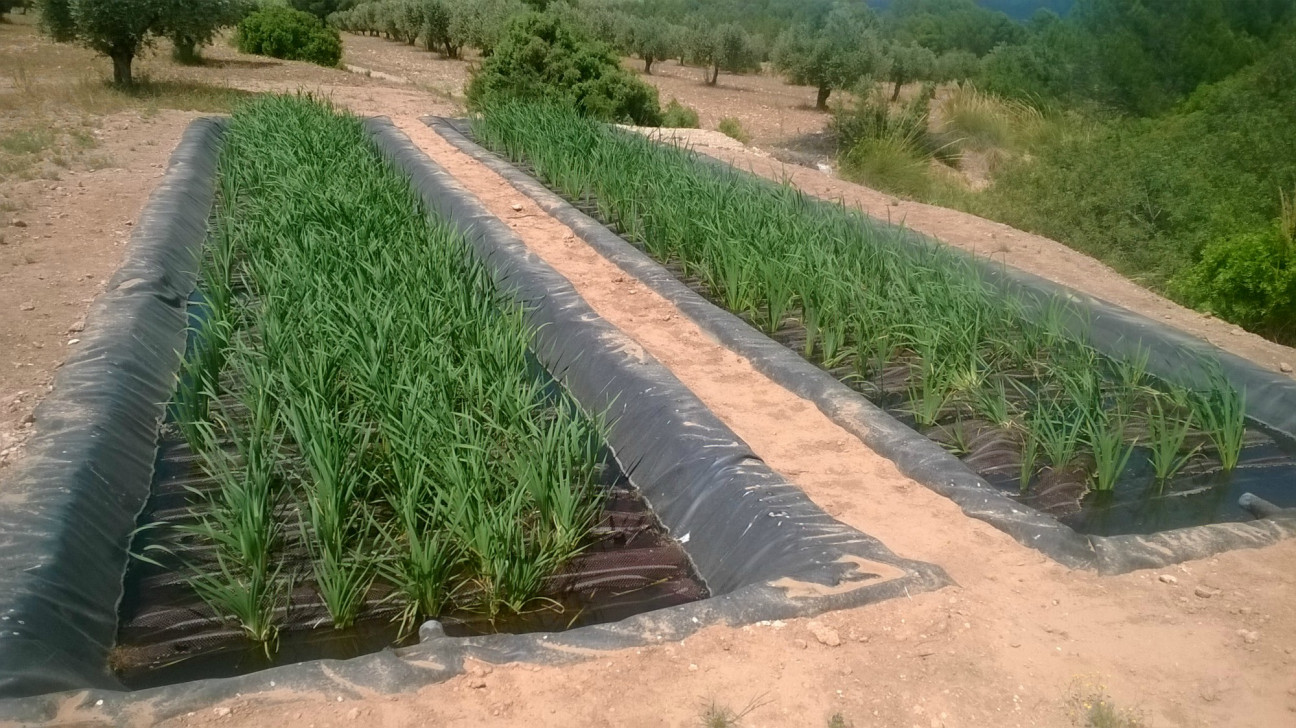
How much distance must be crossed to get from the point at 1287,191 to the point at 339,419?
630 cm

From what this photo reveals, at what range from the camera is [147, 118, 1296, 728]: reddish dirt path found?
2.37m

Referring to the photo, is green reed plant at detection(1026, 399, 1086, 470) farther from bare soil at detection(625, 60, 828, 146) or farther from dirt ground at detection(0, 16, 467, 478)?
bare soil at detection(625, 60, 828, 146)

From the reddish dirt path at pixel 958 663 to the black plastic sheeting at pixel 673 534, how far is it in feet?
0.18

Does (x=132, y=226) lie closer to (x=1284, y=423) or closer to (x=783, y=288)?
(x=783, y=288)

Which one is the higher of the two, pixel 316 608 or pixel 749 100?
pixel 749 100

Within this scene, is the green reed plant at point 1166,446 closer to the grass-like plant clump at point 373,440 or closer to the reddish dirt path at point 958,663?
the reddish dirt path at point 958,663

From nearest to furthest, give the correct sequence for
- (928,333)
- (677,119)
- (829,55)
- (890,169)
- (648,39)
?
(928,333) < (890,169) < (677,119) < (829,55) < (648,39)

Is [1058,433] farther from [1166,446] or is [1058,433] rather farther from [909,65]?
[909,65]

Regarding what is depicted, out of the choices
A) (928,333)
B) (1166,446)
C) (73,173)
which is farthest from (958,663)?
(73,173)

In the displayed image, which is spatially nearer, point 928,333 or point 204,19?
point 928,333

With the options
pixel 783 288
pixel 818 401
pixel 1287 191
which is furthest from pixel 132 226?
pixel 1287 191

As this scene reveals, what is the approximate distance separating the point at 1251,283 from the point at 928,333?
2.50 metres

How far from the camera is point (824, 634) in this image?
8.67 ft

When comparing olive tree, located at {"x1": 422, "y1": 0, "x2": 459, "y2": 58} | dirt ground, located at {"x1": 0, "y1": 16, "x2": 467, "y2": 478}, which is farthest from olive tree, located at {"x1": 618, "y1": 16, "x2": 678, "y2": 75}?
dirt ground, located at {"x1": 0, "y1": 16, "x2": 467, "y2": 478}
